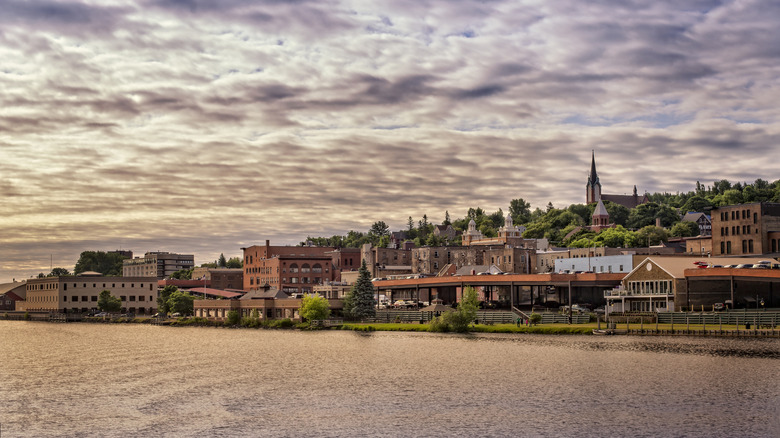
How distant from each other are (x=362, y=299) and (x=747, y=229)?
245 feet

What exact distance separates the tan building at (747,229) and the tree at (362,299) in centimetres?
7012

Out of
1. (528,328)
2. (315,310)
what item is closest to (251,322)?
(315,310)

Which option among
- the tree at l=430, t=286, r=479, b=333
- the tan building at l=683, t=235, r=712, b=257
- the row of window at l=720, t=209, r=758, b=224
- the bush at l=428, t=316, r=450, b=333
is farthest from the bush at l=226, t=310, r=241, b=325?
the tan building at l=683, t=235, r=712, b=257

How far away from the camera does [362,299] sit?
5384 inches

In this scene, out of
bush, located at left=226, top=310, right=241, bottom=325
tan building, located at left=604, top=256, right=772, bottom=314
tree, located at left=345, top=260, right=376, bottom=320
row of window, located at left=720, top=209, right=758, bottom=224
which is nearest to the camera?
tan building, located at left=604, top=256, right=772, bottom=314

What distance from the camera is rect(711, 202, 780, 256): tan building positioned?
15012cm

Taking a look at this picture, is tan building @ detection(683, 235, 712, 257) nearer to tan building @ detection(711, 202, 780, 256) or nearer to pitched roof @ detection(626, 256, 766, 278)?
tan building @ detection(711, 202, 780, 256)

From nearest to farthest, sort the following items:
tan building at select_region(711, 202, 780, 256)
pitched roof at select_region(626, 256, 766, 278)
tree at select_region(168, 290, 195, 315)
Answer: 1. pitched roof at select_region(626, 256, 766, 278)
2. tan building at select_region(711, 202, 780, 256)
3. tree at select_region(168, 290, 195, 315)

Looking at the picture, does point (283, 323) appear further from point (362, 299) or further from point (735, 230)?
point (735, 230)

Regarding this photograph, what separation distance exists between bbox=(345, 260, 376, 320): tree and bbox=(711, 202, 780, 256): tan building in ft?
230

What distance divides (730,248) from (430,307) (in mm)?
66716

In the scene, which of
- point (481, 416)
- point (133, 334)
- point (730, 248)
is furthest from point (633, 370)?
point (730, 248)

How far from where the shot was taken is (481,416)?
157ft

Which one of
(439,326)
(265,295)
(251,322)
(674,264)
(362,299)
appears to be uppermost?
(674,264)
